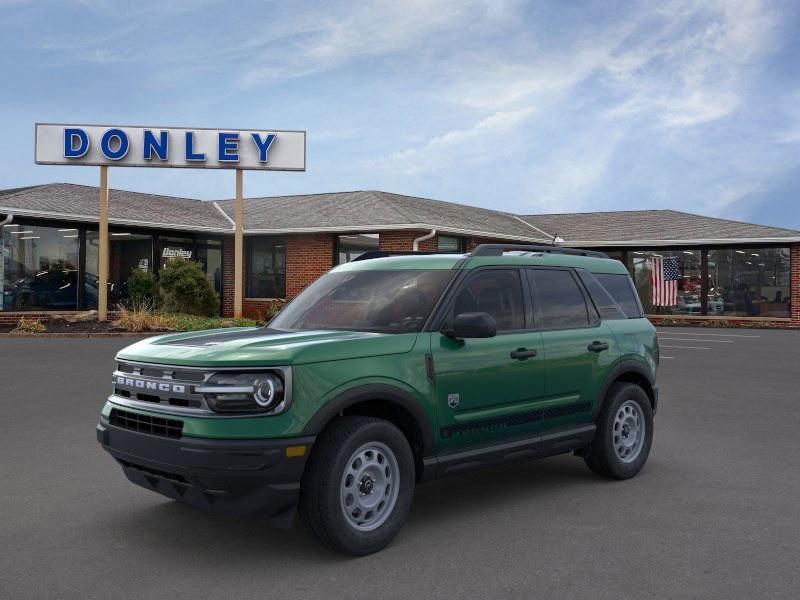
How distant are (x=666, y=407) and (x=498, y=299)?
540 cm

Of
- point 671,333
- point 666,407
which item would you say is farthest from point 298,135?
point 666,407

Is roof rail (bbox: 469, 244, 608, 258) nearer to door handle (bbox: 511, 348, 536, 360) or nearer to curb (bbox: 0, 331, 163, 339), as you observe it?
door handle (bbox: 511, 348, 536, 360)

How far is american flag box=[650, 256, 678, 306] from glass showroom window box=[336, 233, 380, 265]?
447 inches

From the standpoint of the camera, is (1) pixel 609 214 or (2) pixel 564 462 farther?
(1) pixel 609 214

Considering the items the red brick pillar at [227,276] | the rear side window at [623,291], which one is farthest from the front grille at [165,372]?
the red brick pillar at [227,276]

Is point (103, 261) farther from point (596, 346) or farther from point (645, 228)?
point (645, 228)

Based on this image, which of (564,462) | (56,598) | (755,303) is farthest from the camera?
(755,303)

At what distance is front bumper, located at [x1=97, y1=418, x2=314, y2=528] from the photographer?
4.31 metres

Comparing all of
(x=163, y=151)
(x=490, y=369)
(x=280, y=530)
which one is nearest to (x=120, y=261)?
(x=163, y=151)

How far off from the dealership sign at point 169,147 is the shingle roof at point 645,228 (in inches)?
515

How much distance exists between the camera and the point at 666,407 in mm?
10312

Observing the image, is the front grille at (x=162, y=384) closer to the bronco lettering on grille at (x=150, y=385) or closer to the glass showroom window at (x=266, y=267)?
the bronco lettering on grille at (x=150, y=385)

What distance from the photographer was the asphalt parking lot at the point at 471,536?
13.9 ft

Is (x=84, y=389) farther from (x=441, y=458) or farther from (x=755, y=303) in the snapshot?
(x=755, y=303)
